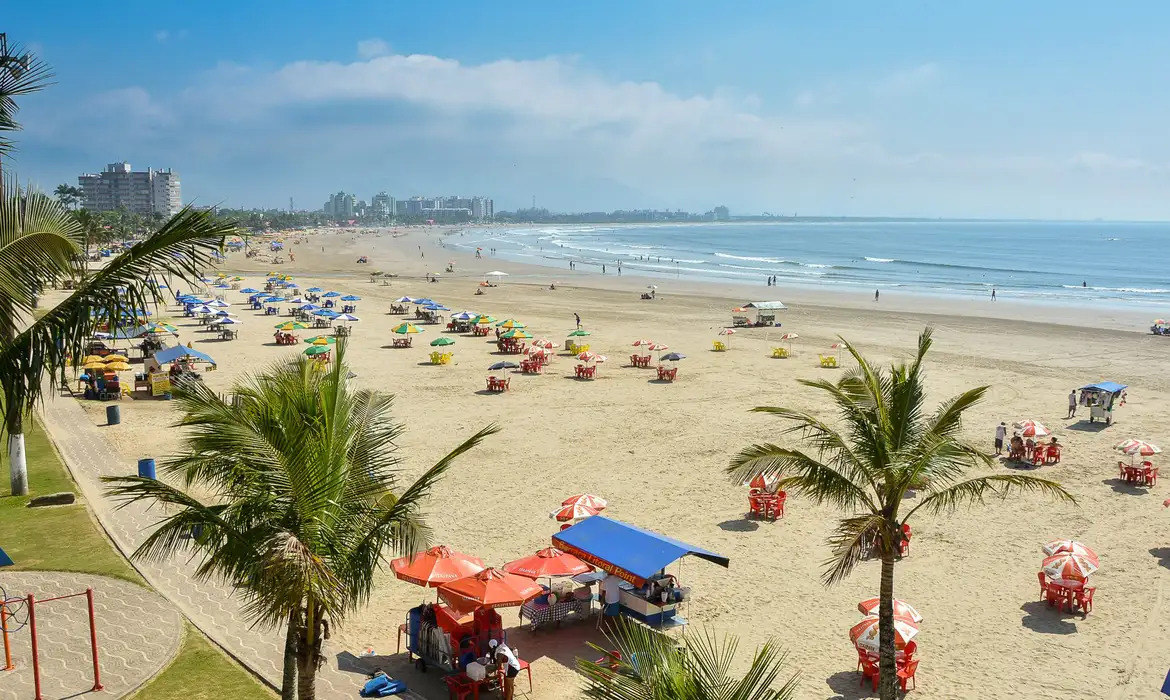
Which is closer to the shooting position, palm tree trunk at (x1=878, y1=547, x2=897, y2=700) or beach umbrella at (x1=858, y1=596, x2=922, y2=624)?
palm tree trunk at (x1=878, y1=547, x2=897, y2=700)

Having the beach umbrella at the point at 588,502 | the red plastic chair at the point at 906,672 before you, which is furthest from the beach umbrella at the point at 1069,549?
the beach umbrella at the point at 588,502

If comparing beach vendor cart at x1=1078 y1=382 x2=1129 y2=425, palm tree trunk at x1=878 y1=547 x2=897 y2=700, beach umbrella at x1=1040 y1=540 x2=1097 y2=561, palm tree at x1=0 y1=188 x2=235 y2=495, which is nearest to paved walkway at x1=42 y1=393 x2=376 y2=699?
palm tree at x1=0 y1=188 x2=235 y2=495

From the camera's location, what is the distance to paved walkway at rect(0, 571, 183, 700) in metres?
9.72

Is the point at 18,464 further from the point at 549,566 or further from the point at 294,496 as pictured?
the point at 294,496

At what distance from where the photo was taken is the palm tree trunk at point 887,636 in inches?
351

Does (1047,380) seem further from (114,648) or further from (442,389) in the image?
(114,648)

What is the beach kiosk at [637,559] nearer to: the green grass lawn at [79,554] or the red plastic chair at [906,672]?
the red plastic chair at [906,672]

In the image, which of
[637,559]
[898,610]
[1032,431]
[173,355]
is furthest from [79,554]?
[1032,431]

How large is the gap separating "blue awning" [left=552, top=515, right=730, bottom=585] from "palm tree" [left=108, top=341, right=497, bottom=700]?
15.3ft

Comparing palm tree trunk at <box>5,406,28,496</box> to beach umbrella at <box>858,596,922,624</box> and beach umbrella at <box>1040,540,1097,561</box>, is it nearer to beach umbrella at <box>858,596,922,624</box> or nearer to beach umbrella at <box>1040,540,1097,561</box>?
beach umbrella at <box>858,596,922,624</box>

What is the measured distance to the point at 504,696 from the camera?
9.91 meters

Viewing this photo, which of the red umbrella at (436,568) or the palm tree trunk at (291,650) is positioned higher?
the palm tree trunk at (291,650)

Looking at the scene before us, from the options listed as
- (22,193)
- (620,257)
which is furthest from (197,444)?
(620,257)

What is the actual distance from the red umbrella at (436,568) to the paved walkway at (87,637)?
2.96 meters
